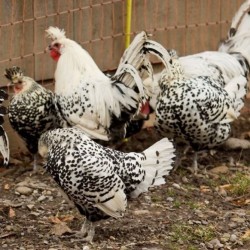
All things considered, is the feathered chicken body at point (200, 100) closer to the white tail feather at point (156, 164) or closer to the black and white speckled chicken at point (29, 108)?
the black and white speckled chicken at point (29, 108)

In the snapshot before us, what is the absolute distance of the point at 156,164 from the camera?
20.4 feet

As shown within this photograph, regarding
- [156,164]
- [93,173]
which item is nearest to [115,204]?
[93,173]

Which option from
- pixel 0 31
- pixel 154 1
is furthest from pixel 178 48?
pixel 0 31

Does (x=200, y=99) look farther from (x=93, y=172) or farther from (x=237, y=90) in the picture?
(x=93, y=172)

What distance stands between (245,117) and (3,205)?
11.8ft

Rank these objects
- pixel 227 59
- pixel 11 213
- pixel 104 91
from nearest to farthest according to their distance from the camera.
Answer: pixel 11 213, pixel 104 91, pixel 227 59

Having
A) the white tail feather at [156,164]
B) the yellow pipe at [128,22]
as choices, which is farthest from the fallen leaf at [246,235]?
the yellow pipe at [128,22]

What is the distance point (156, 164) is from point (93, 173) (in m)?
0.64

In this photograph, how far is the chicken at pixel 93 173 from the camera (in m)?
5.77

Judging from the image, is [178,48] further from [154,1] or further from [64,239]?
[64,239]

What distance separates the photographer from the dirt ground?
6.18 meters

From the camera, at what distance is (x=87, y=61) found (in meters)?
7.59

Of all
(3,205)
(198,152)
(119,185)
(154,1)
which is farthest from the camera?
(154,1)

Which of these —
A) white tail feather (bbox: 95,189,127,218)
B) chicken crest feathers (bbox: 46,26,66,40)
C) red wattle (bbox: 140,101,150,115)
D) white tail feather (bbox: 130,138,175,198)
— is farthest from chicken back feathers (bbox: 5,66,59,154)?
white tail feather (bbox: 95,189,127,218)
